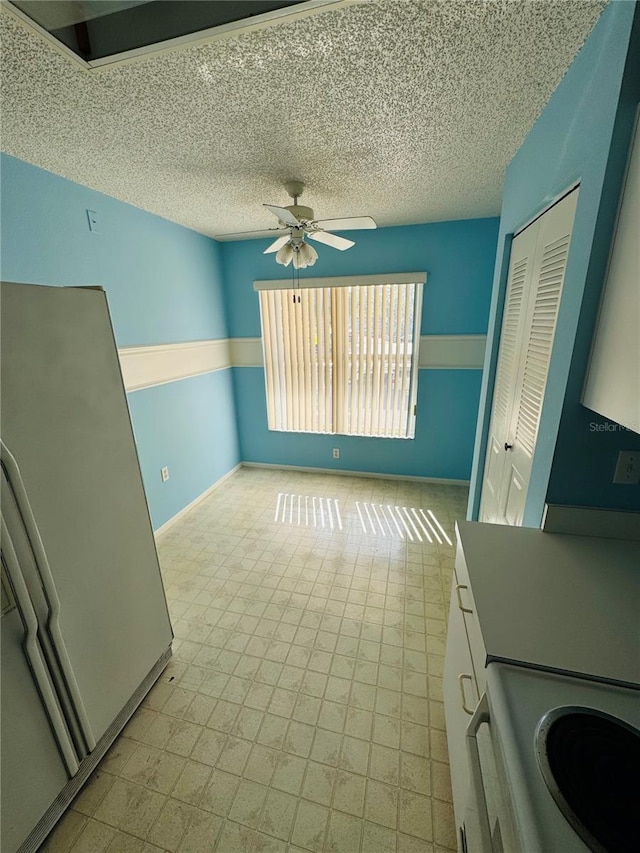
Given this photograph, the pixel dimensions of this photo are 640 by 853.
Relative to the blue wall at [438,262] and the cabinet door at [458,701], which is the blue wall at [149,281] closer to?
the blue wall at [438,262]

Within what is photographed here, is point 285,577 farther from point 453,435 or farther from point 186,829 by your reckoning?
point 453,435

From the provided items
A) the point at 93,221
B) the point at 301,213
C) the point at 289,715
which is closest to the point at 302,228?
the point at 301,213

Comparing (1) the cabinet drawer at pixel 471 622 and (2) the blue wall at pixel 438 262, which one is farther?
(2) the blue wall at pixel 438 262

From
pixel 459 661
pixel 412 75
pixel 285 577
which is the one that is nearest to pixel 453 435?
pixel 285 577

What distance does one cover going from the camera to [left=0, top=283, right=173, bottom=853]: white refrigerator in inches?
38.9

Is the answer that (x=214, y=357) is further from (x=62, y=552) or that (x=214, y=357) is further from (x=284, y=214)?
(x=62, y=552)

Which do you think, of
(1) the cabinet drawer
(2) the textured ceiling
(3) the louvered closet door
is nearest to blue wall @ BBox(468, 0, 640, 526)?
(2) the textured ceiling

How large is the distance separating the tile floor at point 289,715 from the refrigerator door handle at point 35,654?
0.95 ft

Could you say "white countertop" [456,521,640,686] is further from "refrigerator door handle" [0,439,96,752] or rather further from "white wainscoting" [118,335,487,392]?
"white wainscoting" [118,335,487,392]

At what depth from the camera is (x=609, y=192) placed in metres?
0.91

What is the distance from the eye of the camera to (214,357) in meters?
3.53

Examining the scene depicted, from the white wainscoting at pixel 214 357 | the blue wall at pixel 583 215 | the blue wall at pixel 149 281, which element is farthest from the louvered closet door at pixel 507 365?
the blue wall at pixel 149 281

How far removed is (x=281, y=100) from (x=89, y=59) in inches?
25.3

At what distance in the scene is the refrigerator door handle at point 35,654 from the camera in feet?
3.14
